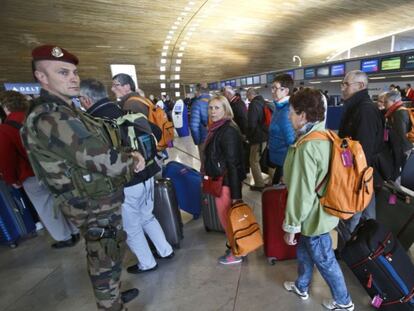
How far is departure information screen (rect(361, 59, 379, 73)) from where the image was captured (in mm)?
8047

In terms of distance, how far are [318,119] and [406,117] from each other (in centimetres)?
269

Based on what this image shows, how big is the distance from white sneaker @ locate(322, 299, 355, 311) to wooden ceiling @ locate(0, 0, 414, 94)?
16.1 meters

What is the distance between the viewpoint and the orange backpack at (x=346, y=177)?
1.42 m

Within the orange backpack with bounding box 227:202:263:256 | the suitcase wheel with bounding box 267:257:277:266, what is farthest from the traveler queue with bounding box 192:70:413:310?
the suitcase wheel with bounding box 267:257:277:266

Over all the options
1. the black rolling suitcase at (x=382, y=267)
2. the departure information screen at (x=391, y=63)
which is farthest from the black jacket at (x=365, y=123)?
the departure information screen at (x=391, y=63)

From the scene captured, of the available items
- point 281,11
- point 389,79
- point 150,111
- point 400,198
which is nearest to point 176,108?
point 150,111

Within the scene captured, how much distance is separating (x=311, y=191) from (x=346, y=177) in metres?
0.21

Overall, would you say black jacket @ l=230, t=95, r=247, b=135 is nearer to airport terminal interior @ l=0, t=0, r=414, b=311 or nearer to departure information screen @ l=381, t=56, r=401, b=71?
airport terminal interior @ l=0, t=0, r=414, b=311

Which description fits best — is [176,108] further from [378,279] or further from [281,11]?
[281,11]

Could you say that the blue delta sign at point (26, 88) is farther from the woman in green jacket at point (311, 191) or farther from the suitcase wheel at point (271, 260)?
the woman in green jacket at point (311, 191)

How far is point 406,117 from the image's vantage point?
3.33m

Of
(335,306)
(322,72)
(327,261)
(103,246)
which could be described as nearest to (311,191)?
(327,261)

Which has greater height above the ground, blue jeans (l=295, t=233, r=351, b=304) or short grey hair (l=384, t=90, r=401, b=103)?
short grey hair (l=384, t=90, r=401, b=103)

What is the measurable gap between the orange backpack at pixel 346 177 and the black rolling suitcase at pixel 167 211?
1552 millimetres
